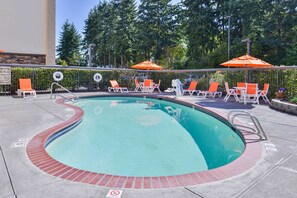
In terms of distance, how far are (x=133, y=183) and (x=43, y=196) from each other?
→ 0.96 metres

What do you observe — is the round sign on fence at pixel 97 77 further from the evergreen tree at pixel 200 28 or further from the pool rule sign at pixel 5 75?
the evergreen tree at pixel 200 28

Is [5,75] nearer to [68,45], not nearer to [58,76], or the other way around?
[58,76]

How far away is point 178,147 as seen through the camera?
495 centimetres

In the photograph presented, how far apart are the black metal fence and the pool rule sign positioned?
30cm

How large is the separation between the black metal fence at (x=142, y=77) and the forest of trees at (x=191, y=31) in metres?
11.8

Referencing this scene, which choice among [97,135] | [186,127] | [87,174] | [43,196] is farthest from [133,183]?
[186,127]

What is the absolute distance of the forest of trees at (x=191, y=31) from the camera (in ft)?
74.2

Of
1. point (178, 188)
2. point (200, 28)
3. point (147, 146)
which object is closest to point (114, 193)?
point (178, 188)

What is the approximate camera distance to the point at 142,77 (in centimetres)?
1736

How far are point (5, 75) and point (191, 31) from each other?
22731 mm

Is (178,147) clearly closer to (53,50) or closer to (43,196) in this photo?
(43,196)

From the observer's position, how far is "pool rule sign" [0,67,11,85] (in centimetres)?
1142

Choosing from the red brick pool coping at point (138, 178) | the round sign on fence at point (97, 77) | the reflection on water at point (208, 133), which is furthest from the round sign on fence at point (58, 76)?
the red brick pool coping at point (138, 178)

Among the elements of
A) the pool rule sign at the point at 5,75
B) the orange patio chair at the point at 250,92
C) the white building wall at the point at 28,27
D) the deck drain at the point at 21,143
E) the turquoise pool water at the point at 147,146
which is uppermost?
the white building wall at the point at 28,27
